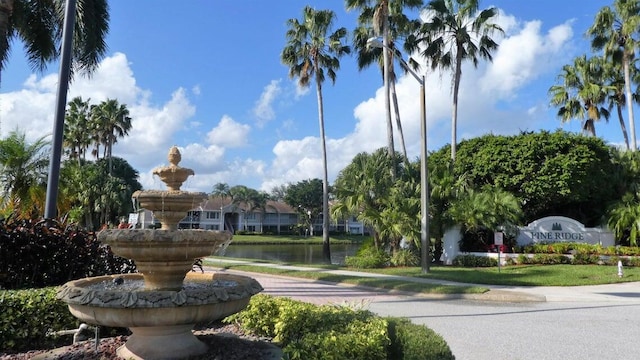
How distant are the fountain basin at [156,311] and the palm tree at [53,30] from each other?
34.6ft

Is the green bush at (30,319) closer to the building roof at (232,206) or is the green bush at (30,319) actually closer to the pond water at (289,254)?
the pond water at (289,254)

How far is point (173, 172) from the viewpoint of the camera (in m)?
6.10


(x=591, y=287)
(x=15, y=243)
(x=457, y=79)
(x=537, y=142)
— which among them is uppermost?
(x=457, y=79)

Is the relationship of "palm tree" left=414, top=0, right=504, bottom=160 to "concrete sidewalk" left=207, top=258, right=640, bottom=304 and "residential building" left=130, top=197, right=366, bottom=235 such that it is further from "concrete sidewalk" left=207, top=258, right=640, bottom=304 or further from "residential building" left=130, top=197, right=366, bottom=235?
"residential building" left=130, top=197, right=366, bottom=235

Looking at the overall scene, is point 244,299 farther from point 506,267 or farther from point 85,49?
point 506,267

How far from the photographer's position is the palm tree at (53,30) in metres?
14.2

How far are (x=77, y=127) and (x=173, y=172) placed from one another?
50012 millimetres

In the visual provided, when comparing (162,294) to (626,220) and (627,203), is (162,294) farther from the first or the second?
(627,203)

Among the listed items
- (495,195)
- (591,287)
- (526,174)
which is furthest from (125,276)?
(526,174)

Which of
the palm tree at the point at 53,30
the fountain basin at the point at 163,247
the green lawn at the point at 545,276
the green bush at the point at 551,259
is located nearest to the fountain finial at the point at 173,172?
the fountain basin at the point at 163,247

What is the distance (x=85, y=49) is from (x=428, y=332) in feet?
45.6

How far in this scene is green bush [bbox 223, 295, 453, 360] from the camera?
462 cm

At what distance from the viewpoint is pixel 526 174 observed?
92.2ft

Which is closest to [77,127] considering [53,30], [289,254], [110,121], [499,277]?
[110,121]
